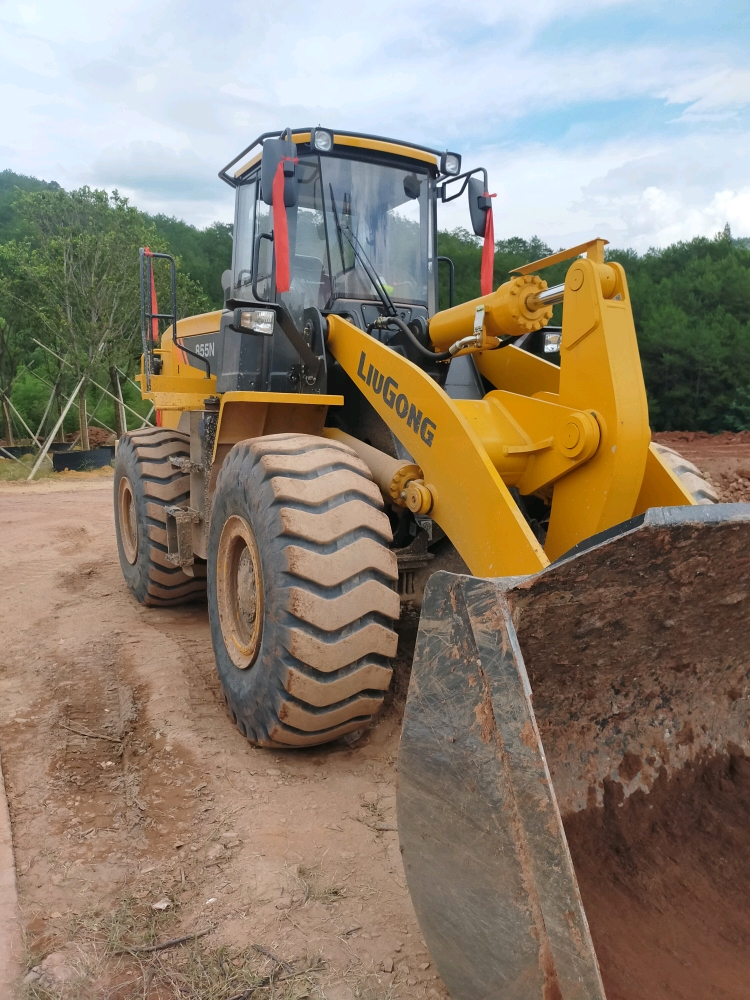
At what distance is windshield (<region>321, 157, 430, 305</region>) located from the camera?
14.7 feet

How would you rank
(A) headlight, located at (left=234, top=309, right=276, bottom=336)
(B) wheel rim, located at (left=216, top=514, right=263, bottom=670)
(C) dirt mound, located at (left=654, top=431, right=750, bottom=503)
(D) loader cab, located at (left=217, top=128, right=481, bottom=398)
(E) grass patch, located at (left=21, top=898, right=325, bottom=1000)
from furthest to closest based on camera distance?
(C) dirt mound, located at (left=654, top=431, right=750, bottom=503) < (D) loader cab, located at (left=217, top=128, right=481, bottom=398) < (A) headlight, located at (left=234, top=309, right=276, bottom=336) < (B) wheel rim, located at (left=216, top=514, right=263, bottom=670) < (E) grass patch, located at (left=21, top=898, right=325, bottom=1000)

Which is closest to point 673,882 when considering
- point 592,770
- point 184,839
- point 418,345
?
point 592,770

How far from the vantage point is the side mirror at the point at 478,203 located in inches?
192

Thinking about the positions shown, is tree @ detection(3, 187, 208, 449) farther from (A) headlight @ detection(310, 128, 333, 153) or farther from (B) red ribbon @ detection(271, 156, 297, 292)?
(B) red ribbon @ detection(271, 156, 297, 292)

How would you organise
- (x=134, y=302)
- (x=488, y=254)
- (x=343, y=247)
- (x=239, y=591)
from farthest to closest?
(x=134, y=302)
(x=488, y=254)
(x=343, y=247)
(x=239, y=591)

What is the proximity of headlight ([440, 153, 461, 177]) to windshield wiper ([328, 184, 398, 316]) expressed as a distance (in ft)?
2.72

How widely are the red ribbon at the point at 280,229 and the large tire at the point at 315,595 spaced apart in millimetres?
1056

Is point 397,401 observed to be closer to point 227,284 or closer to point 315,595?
point 315,595

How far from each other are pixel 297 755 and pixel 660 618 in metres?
1.84

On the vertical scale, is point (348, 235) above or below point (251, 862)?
above

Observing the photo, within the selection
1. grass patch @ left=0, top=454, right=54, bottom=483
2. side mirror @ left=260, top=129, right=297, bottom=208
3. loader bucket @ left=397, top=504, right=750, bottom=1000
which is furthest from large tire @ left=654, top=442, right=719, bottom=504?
grass patch @ left=0, top=454, right=54, bottom=483

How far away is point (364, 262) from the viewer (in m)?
4.55

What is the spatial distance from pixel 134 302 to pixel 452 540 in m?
19.4

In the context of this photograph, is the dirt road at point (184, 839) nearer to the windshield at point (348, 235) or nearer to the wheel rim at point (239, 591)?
the wheel rim at point (239, 591)
